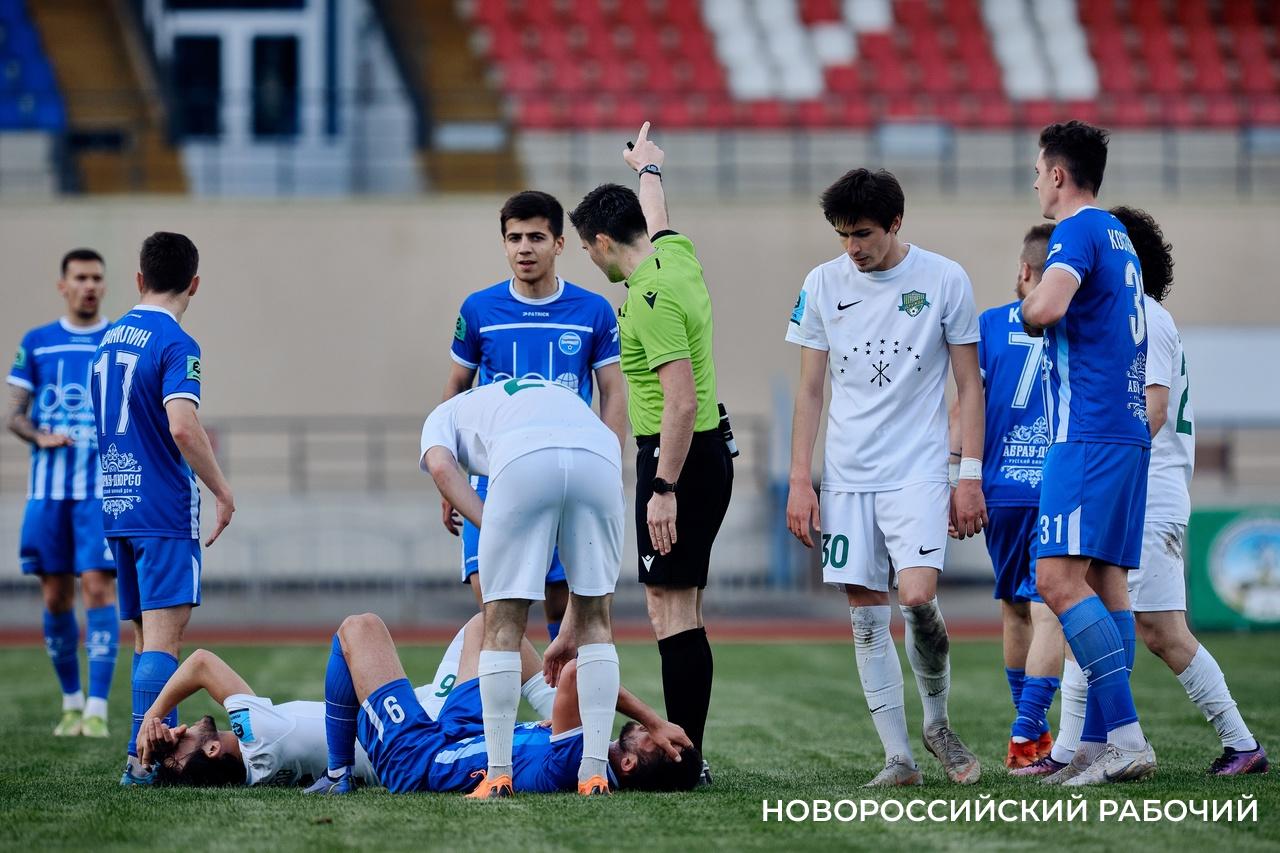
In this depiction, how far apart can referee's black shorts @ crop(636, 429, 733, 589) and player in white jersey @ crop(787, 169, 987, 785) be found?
0.32 metres

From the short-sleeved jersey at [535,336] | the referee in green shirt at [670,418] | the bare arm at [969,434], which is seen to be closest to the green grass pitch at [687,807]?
the referee in green shirt at [670,418]

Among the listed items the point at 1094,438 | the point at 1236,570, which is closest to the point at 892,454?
the point at 1094,438

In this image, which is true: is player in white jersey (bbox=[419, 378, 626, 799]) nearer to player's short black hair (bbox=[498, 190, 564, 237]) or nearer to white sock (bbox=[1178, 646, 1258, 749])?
player's short black hair (bbox=[498, 190, 564, 237])

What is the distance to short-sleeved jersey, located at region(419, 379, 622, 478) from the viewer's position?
4879 millimetres

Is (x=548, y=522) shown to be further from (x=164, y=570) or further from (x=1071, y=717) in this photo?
(x=1071, y=717)

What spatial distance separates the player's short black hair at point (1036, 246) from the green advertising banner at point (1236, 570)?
8477 mm

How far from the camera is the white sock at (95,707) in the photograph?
766 cm

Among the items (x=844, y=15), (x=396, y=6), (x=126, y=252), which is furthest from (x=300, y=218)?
(x=844, y=15)

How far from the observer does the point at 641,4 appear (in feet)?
76.0

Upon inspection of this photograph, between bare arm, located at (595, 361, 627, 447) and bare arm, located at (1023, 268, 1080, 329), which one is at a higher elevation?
bare arm, located at (1023, 268, 1080, 329)

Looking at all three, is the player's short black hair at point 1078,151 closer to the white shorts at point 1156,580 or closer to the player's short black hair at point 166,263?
the white shorts at point 1156,580

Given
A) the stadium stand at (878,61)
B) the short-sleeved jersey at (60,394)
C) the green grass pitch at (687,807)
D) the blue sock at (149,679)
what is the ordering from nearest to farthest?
the green grass pitch at (687,807) → the blue sock at (149,679) → the short-sleeved jersey at (60,394) → the stadium stand at (878,61)

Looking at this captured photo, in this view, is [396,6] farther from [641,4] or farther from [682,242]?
[682,242]

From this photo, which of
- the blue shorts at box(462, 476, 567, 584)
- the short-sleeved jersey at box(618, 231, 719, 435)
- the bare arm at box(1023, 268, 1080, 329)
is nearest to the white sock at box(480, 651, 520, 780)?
the short-sleeved jersey at box(618, 231, 719, 435)
